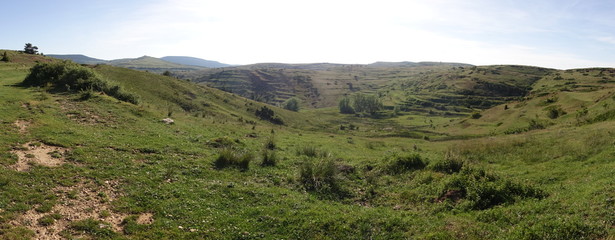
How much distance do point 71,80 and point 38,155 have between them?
26.5 m

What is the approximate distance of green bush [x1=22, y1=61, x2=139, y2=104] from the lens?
36.5 metres

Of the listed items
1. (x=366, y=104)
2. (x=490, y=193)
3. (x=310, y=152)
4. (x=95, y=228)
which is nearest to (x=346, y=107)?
(x=366, y=104)

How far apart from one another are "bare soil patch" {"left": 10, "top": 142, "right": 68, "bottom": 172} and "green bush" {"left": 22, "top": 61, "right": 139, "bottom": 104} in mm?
21356

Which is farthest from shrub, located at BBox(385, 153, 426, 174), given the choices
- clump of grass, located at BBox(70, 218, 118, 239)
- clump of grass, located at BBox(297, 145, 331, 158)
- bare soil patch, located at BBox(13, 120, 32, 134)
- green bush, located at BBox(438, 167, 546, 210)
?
bare soil patch, located at BBox(13, 120, 32, 134)

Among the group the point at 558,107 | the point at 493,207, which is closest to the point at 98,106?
the point at 493,207

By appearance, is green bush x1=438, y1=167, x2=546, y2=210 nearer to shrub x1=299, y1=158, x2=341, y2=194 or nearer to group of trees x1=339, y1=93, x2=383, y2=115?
shrub x1=299, y1=158, x2=341, y2=194

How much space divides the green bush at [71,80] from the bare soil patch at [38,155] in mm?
21356

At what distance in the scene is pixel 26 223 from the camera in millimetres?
10672

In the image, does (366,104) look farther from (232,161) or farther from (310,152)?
(232,161)

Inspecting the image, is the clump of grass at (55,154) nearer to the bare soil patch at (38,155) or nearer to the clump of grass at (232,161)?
the bare soil patch at (38,155)

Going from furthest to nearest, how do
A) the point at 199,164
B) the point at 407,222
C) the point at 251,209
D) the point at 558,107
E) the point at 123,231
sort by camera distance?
the point at 558,107, the point at 199,164, the point at 251,209, the point at 407,222, the point at 123,231

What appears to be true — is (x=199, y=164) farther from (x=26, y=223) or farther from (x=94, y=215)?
(x=26, y=223)

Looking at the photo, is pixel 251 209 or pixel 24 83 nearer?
pixel 251 209

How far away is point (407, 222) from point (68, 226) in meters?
13.0
